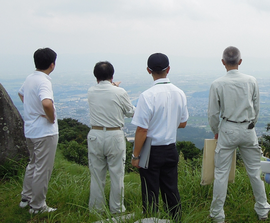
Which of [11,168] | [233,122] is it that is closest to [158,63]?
[233,122]

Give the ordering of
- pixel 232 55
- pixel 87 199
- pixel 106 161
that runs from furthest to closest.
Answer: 1. pixel 87 199
2. pixel 106 161
3. pixel 232 55

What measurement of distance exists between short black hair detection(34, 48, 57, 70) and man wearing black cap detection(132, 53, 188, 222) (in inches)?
48.0

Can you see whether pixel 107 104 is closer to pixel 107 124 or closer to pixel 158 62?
pixel 107 124

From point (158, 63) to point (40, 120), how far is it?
1556 mm

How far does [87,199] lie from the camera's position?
4.04 m

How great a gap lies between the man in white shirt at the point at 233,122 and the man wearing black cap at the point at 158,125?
51cm

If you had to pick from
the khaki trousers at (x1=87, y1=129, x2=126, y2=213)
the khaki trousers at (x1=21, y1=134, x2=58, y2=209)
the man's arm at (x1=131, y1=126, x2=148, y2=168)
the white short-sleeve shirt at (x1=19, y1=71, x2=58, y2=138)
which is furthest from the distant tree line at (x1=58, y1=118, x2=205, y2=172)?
the man's arm at (x1=131, y1=126, x2=148, y2=168)

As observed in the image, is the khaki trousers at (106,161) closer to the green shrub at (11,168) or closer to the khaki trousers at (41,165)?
the khaki trousers at (41,165)

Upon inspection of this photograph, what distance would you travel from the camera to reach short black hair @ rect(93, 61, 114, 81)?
354cm

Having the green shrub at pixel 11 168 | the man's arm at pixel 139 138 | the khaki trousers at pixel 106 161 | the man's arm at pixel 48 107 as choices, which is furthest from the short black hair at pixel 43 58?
the green shrub at pixel 11 168

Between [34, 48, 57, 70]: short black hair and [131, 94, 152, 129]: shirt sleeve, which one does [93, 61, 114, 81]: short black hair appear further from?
[131, 94, 152, 129]: shirt sleeve

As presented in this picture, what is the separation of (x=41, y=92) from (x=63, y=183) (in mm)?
1887

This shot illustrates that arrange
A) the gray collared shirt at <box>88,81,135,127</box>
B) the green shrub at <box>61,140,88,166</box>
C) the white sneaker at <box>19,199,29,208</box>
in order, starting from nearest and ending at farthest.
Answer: the gray collared shirt at <box>88,81,135,127</box> → the white sneaker at <box>19,199,29,208</box> → the green shrub at <box>61,140,88,166</box>

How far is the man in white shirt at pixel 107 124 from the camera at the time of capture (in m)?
3.51
